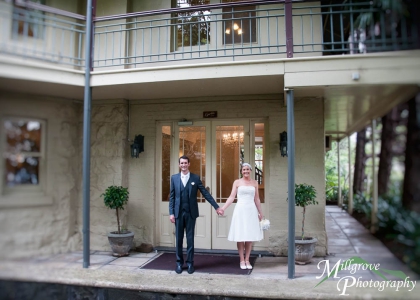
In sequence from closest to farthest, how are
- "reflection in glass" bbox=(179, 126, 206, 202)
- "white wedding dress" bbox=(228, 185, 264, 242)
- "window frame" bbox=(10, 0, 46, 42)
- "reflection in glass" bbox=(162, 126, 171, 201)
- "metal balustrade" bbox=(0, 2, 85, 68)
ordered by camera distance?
"metal balustrade" bbox=(0, 2, 85, 68) → "window frame" bbox=(10, 0, 46, 42) → "white wedding dress" bbox=(228, 185, 264, 242) → "reflection in glass" bbox=(179, 126, 206, 202) → "reflection in glass" bbox=(162, 126, 171, 201)

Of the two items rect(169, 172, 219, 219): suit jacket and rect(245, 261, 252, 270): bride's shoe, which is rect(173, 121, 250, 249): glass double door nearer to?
rect(245, 261, 252, 270): bride's shoe

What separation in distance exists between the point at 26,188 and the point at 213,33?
376cm

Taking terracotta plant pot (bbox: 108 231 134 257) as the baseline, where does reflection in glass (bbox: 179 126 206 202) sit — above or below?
above

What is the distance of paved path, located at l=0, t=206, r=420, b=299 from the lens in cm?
351

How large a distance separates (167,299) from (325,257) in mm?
2638

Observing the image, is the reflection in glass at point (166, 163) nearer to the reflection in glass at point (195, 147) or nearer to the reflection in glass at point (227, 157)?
the reflection in glass at point (195, 147)

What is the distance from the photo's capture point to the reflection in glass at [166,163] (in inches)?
233

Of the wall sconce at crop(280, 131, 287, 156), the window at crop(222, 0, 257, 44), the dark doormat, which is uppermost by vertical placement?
the window at crop(222, 0, 257, 44)

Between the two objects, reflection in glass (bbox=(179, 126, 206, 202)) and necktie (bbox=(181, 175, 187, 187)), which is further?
reflection in glass (bbox=(179, 126, 206, 202))

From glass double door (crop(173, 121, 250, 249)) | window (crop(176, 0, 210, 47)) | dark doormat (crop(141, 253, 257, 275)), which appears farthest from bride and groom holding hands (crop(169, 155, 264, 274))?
window (crop(176, 0, 210, 47))

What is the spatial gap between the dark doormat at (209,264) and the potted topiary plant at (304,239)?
2.39ft

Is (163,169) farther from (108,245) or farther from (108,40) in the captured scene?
(108,40)

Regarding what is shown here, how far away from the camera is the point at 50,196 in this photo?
13.2ft

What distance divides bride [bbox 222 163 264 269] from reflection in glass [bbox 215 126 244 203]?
940mm
